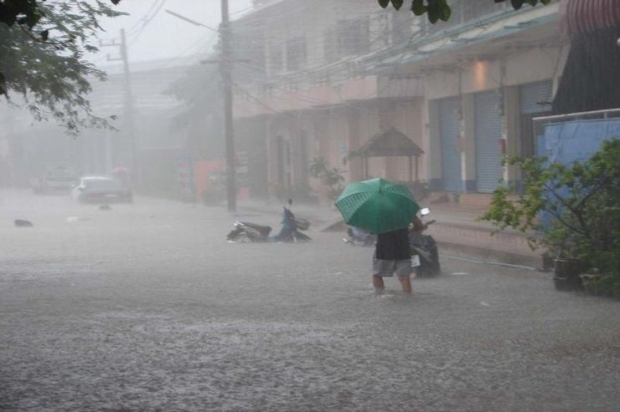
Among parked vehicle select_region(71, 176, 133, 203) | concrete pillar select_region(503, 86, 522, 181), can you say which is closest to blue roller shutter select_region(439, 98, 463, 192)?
concrete pillar select_region(503, 86, 522, 181)

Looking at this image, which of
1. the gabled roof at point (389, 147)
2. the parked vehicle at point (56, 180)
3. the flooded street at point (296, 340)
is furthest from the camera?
the parked vehicle at point (56, 180)

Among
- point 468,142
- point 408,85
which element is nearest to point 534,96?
point 468,142

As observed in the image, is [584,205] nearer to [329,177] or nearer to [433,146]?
[433,146]

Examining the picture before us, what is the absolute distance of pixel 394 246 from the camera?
13352 mm

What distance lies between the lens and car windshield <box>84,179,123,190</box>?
49.7 m

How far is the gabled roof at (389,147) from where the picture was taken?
1211 inches

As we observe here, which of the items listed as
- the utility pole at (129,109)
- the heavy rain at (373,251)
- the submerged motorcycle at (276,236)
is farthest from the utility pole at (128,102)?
the submerged motorcycle at (276,236)

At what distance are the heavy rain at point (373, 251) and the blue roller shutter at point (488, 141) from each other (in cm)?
8

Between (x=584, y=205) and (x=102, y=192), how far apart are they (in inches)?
1509

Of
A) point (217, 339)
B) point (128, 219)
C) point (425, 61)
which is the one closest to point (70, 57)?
point (217, 339)

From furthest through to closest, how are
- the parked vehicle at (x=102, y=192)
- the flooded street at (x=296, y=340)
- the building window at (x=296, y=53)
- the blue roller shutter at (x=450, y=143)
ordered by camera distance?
the parked vehicle at (x=102, y=192) < the building window at (x=296, y=53) < the blue roller shutter at (x=450, y=143) < the flooded street at (x=296, y=340)

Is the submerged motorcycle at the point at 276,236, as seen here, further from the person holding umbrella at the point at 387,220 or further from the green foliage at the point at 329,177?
the green foliage at the point at 329,177

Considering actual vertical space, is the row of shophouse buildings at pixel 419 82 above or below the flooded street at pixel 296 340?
above

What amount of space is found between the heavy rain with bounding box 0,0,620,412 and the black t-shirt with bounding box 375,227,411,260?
4 centimetres
